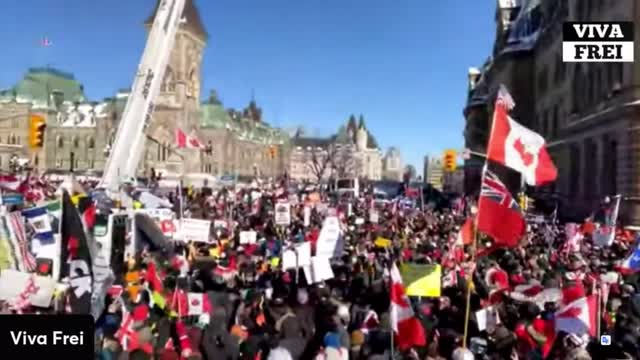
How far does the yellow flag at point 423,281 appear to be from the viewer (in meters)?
11.8

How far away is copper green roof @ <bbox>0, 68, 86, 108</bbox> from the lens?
142125 mm

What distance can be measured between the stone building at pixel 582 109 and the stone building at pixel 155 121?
177 feet

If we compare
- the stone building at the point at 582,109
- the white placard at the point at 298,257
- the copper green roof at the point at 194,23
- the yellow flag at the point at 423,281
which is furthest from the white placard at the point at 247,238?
the copper green roof at the point at 194,23

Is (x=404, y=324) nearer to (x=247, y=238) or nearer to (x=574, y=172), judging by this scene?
(x=247, y=238)

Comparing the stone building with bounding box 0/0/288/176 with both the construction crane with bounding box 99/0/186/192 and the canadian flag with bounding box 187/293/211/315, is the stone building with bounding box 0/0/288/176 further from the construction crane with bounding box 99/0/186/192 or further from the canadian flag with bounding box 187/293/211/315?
the canadian flag with bounding box 187/293/211/315

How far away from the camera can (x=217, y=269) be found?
54.9 ft

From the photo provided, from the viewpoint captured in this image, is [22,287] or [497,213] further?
[22,287]

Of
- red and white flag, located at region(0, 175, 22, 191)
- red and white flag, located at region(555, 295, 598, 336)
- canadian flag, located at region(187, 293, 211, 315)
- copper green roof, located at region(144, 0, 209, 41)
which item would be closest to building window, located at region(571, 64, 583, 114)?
red and white flag, located at region(0, 175, 22, 191)

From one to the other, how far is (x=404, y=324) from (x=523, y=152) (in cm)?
270

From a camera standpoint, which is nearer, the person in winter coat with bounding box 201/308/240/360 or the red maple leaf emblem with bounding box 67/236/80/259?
the person in winter coat with bounding box 201/308/240/360

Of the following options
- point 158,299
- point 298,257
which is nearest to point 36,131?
point 298,257

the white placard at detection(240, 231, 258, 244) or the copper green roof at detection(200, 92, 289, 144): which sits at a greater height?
the copper green roof at detection(200, 92, 289, 144)

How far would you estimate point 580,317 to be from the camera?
10633 millimetres

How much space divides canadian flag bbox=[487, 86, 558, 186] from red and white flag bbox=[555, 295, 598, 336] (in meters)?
1.73
